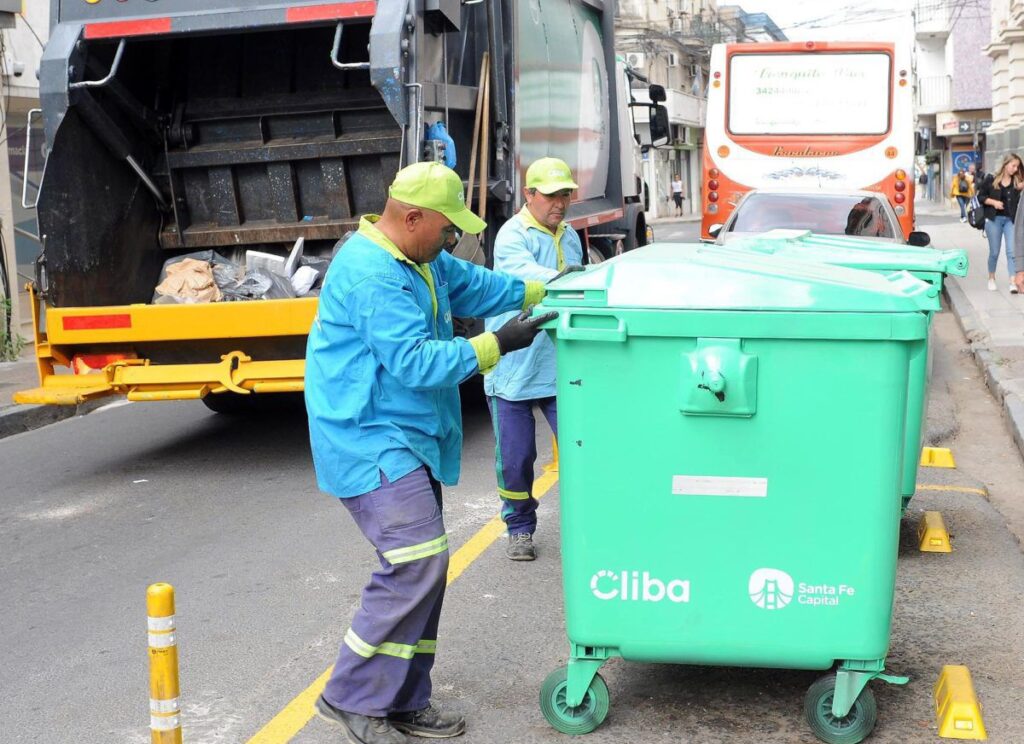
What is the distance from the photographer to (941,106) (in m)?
51.8

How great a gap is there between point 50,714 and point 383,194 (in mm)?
4980

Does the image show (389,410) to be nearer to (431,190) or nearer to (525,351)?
(431,190)

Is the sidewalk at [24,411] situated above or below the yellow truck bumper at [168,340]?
below

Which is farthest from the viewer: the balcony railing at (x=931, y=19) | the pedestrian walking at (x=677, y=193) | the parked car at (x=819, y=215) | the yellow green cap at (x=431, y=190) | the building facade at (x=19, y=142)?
the balcony railing at (x=931, y=19)

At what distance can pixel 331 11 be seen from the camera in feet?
24.6

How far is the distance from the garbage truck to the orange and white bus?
6.33 metres

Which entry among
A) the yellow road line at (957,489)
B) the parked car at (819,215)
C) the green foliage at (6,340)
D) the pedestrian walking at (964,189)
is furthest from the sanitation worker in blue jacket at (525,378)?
the pedestrian walking at (964,189)

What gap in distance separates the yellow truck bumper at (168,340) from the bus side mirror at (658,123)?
8.38 meters

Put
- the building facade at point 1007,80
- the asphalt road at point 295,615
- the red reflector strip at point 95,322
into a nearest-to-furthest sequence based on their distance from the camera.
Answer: the asphalt road at point 295,615, the red reflector strip at point 95,322, the building facade at point 1007,80

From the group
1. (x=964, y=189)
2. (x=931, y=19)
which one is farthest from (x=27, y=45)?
(x=931, y=19)

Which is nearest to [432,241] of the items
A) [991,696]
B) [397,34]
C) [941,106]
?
[991,696]

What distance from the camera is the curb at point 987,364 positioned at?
27.0 feet

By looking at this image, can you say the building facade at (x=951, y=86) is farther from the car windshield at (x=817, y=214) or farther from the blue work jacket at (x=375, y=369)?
the blue work jacket at (x=375, y=369)

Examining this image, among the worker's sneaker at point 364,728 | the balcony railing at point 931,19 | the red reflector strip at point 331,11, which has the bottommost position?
the worker's sneaker at point 364,728
